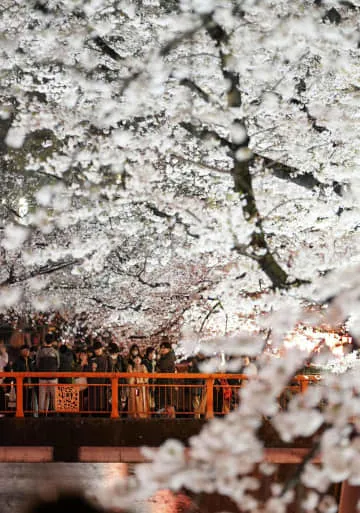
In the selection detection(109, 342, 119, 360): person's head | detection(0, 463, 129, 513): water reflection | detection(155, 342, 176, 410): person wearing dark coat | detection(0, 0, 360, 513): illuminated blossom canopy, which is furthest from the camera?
detection(109, 342, 119, 360): person's head

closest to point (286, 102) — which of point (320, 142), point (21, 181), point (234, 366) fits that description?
point (320, 142)

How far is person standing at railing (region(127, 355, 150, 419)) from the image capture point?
1360 centimetres

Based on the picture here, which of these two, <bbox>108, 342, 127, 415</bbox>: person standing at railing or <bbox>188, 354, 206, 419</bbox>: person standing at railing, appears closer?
<bbox>188, 354, 206, 419</bbox>: person standing at railing

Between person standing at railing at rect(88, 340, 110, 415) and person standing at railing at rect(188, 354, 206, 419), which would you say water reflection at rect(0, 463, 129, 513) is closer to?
person standing at railing at rect(88, 340, 110, 415)

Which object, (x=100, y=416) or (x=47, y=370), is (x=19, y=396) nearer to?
(x=47, y=370)

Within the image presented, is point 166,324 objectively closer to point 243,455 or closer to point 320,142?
point 320,142

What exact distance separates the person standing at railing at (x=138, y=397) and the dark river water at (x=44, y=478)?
1025 mm

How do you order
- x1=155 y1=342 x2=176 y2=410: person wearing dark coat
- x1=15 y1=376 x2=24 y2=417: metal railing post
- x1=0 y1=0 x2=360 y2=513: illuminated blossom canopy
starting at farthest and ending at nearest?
x1=155 y1=342 x2=176 y2=410: person wearing dark coat
x1=15 y1=376 x2=24 y2=417: metal railing post
x1=0 y1=0 x2=360 y2=513: illuminated blossom canopy

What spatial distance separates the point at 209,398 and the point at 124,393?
1.66 m

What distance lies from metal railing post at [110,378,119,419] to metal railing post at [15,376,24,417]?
1.56 m

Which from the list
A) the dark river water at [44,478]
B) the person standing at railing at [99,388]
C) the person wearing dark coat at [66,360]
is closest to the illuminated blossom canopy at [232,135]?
the person wearing dark coat at [66,360]

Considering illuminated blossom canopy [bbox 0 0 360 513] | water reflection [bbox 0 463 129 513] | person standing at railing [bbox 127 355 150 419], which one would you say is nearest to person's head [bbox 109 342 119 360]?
person standing at railing [bbox 127 355 150 419]

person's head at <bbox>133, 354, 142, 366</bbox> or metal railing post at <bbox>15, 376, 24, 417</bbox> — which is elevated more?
person's head at <bbox>133, 354, 142, 366</bbox>

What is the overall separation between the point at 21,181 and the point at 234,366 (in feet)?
21.2
